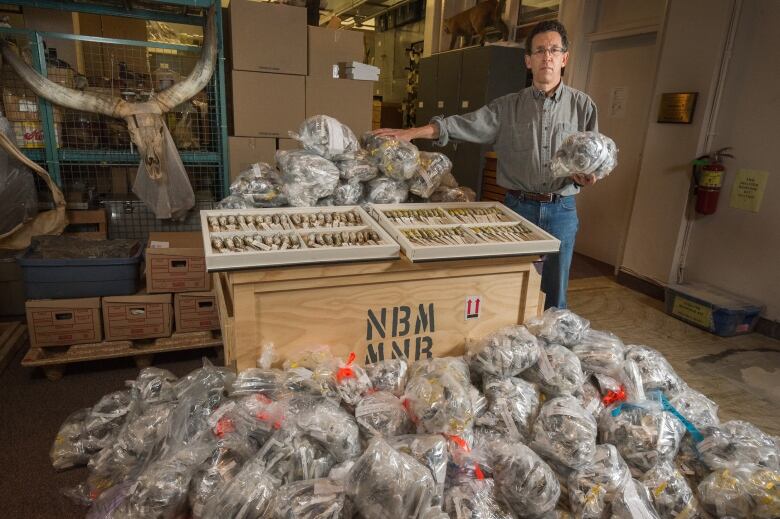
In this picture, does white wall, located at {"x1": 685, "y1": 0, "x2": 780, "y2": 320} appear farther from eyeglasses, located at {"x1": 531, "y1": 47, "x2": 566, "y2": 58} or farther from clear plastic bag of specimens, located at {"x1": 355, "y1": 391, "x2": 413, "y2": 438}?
clear plastic bag of specimens, located at {"x1": 355, "y1": 391, "x2": 413, "y2": 438}

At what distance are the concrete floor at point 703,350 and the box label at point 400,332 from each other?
1.78 metres

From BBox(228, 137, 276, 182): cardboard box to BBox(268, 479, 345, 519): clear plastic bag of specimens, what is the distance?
2.44 metres

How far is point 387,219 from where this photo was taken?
4.98 feet

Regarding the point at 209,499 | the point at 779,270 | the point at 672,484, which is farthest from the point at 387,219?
the point at 779,270

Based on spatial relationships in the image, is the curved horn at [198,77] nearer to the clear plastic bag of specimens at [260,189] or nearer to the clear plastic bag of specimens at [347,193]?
the clear plastic bag of specimens at [260,189]

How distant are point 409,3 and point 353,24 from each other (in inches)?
87.9

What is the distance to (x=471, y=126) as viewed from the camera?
6.77 feet

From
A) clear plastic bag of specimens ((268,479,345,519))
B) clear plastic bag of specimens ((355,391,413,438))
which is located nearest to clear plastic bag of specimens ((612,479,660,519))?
clear plastic bag of specimens ((355,391,413,438))

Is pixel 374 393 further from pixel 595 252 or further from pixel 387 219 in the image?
pixel 595 252

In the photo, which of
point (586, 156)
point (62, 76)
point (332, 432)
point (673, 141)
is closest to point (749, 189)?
point (673, 141)

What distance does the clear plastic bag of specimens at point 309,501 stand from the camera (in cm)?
95

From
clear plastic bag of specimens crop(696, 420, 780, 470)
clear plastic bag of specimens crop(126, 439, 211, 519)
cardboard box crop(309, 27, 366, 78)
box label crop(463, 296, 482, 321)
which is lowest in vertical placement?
clear plastic bag of specimens crop(126, 439, 211, 519)

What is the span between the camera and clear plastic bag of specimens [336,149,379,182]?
1.63m

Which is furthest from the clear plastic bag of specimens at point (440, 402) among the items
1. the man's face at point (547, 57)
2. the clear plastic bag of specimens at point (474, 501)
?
the man's face at point (547, 57)
